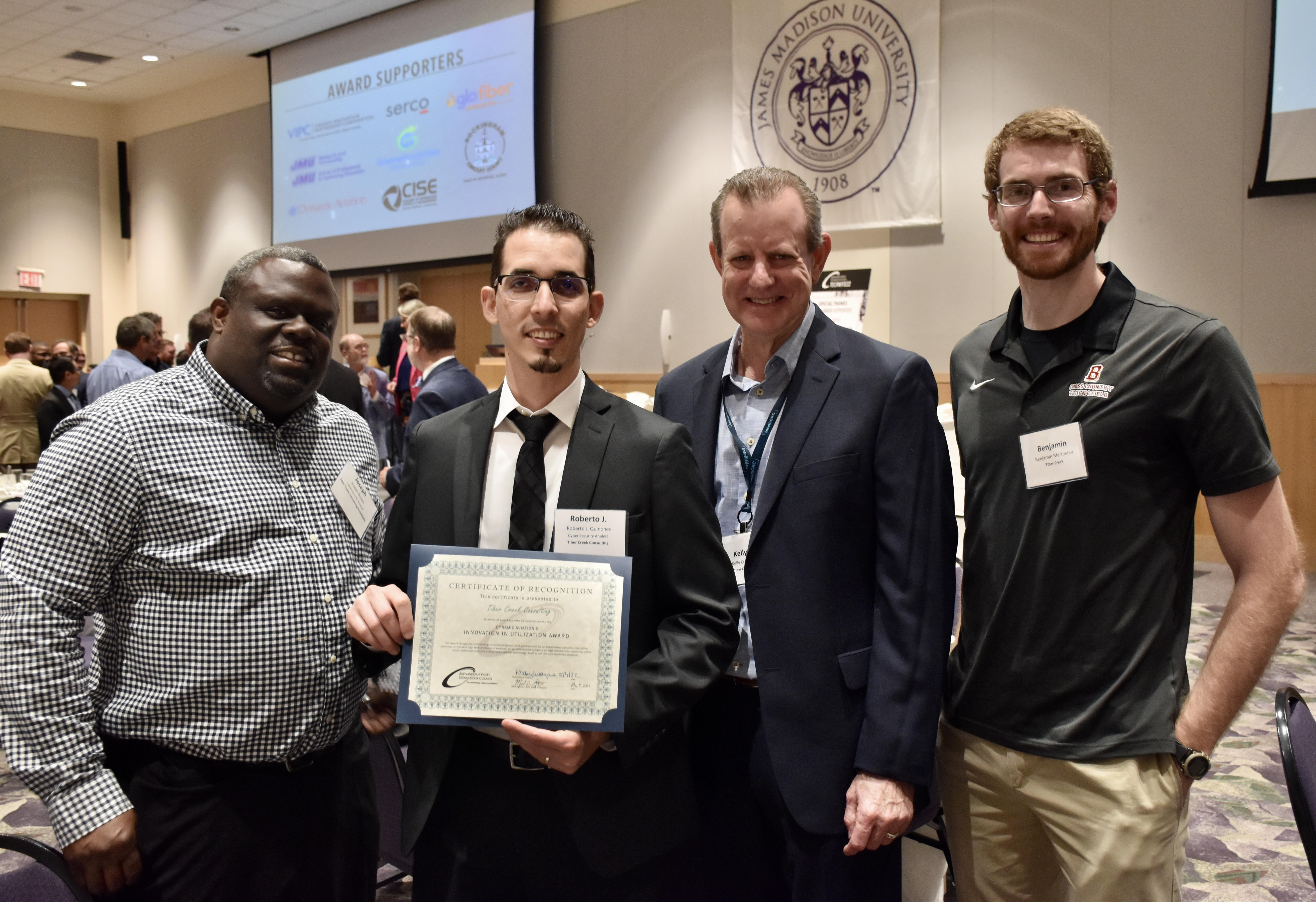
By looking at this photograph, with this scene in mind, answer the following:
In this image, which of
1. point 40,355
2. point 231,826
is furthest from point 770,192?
point 40,355

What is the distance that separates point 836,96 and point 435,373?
13.4ft

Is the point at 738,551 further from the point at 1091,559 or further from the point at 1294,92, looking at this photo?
the point at 1294,92

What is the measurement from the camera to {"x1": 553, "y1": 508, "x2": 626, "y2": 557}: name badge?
4.35 ft

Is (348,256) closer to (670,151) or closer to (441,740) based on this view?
(670,151)

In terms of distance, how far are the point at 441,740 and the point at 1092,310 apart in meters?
1.34

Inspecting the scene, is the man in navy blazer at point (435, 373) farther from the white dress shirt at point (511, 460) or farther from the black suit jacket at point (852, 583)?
the black suit jacket at point (852, 583)

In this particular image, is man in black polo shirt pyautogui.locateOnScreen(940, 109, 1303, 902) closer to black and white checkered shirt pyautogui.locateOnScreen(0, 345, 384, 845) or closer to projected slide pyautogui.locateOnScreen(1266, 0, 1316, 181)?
black and white checkered shirt pyautogui.locateOnScreen(0, 345, 384, 845)

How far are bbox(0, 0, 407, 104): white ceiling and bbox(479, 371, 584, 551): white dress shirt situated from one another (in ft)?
31.6

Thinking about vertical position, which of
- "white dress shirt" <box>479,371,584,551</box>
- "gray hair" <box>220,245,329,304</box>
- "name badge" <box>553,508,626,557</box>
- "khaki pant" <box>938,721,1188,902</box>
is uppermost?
"gray hair" <box>220,245,329,304</box>

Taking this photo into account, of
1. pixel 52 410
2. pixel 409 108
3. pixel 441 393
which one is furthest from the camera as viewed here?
pixel 409 108

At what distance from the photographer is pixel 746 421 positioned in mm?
1717

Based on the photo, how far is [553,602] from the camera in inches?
48.8

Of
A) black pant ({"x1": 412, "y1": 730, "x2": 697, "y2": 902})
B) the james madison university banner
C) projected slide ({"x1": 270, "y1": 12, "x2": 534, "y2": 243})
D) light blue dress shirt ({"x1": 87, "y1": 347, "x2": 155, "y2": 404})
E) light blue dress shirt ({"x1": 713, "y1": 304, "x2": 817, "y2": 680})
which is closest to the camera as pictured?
black pant ({"x1": 412, "y1": 730, "x2": 697, "y2": 902})

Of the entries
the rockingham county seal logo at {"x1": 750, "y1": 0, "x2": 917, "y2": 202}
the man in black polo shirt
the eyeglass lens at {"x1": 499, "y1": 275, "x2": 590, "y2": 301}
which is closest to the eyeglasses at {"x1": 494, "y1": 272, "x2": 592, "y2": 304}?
the eyeglass lens at {"x1": 499, "y1": 275, "x2": 590, "y2": 301}
